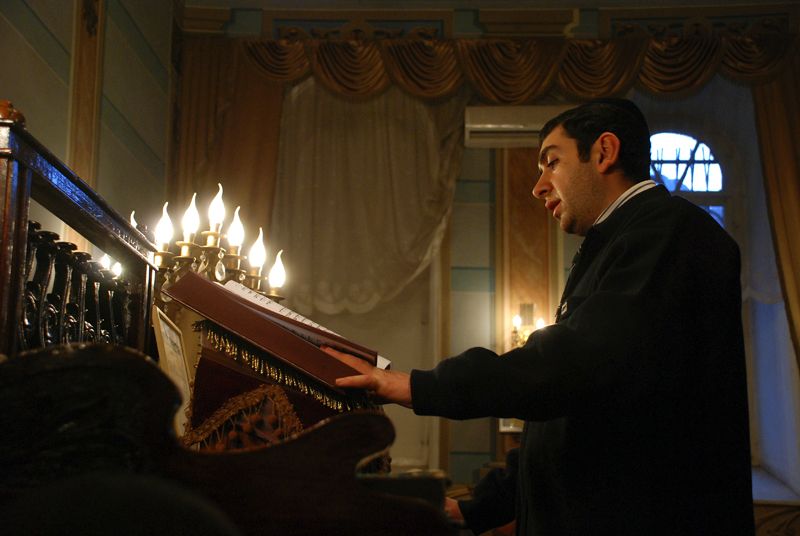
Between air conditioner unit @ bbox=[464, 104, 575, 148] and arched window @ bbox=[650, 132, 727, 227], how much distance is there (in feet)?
2.69

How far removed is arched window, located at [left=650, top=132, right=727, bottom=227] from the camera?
19.5 feet

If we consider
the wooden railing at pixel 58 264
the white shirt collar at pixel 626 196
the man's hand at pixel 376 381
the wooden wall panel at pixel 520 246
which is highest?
the wooden wall panel at pixel 520 246

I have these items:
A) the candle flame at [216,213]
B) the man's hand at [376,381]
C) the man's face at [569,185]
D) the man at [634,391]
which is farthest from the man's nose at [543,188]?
the candle flame at [216,213]

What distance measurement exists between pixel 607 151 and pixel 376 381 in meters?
0.84

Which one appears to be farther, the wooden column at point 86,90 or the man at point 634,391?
the wooden column at point 86,90

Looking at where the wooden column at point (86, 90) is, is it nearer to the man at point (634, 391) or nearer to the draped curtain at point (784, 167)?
the man at point (634, 391)

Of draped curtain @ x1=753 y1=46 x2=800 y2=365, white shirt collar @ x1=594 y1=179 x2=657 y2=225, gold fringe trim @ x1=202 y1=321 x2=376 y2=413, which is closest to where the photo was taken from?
gold fringe trim @ x1=202 y1=321 x2=376 y2=413

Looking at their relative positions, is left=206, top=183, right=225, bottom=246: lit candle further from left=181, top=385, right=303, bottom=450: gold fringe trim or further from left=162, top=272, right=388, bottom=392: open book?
left=162, top=272, right=388, bottom=392: open book

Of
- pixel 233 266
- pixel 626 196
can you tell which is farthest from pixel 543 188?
pixel 233 266

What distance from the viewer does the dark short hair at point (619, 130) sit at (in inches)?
70.6

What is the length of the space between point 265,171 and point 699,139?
120 inches

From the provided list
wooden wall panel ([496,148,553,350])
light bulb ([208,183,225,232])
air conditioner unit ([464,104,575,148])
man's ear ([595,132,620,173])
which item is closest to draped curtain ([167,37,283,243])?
air conditioner unit ([464,104,575,148])

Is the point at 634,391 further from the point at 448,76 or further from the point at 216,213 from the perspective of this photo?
the point at 448,76

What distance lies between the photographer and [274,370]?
4.11ft
